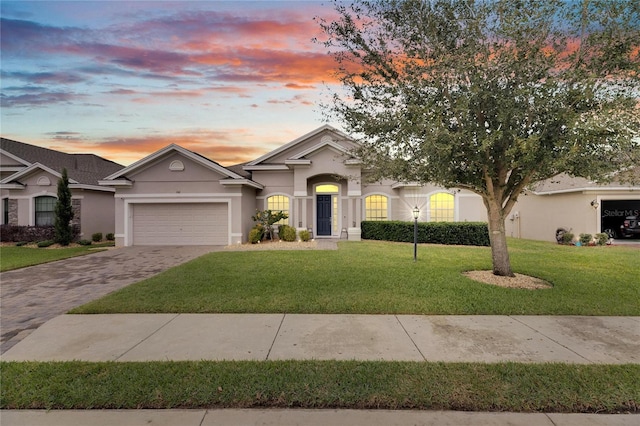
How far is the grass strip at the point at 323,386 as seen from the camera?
9.86 feet

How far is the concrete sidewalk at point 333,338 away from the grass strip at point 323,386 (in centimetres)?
28

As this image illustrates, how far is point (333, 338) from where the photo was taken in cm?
451

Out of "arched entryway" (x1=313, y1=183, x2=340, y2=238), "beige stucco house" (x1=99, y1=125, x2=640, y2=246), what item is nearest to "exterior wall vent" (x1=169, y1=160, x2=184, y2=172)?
"beige stucco house" (x1=99, y1=125, x2=640, y2=246)

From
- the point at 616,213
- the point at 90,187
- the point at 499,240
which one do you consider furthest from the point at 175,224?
the point at 616,213

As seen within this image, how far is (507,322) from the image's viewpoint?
5195mm

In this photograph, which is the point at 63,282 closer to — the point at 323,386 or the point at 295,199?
the point at 323,386

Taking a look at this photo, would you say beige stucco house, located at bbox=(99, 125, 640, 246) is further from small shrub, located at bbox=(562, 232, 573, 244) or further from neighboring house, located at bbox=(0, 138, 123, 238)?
neighboring house, located at bbox=(0, 138, 123, 238)

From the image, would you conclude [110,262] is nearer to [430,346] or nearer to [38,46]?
[38,46]

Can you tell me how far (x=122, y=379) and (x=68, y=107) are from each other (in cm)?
1347

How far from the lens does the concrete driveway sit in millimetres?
5555

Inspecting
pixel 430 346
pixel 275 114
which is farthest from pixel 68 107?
pixel 430 346

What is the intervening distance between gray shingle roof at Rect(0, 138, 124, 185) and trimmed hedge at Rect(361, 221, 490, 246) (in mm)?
17308

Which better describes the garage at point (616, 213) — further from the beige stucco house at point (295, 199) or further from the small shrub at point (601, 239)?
the small shrub at point (601, 239)

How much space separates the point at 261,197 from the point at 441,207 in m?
10.7
